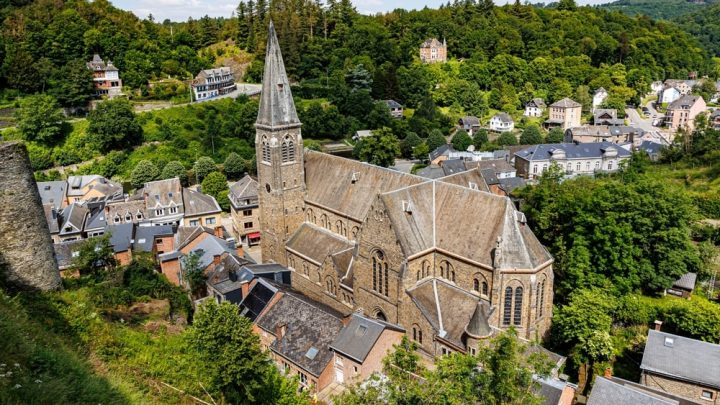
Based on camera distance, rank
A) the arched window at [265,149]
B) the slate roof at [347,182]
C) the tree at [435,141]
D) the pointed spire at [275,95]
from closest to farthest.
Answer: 1. the slate roof at [347,182]
2. the pointed spire at [275,95]
3. the arched window at [265,149]
4. the tree at [435,141]

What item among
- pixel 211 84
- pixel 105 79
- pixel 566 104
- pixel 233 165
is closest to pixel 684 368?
pixel 233 165

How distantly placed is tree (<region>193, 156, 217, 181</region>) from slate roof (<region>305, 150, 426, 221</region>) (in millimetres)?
33899

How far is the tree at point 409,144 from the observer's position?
9412cm

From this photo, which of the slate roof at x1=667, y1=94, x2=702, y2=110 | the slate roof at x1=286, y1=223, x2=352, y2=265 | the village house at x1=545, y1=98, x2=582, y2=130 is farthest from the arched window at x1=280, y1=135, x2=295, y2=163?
the slate roof at x1=667, y1=94, x2=702, y2=110

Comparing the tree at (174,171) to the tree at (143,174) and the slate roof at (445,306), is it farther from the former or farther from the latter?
the slate roof at (445,306)

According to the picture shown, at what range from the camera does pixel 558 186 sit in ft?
160

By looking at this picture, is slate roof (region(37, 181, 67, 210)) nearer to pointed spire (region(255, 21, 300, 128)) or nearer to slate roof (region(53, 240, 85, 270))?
slate roof (region(53, 240, 85, 270))

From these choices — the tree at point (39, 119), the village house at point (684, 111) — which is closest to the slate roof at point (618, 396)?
the tree at point (39, 119)

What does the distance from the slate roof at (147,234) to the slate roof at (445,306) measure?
105 feet

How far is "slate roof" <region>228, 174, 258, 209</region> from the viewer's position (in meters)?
63.1

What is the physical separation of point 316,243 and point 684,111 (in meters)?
109

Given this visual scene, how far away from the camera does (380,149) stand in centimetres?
8369

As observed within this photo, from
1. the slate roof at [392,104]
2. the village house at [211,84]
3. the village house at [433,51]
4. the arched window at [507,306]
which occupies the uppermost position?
the village house at [433,51]

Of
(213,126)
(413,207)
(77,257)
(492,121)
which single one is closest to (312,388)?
(413,207)
